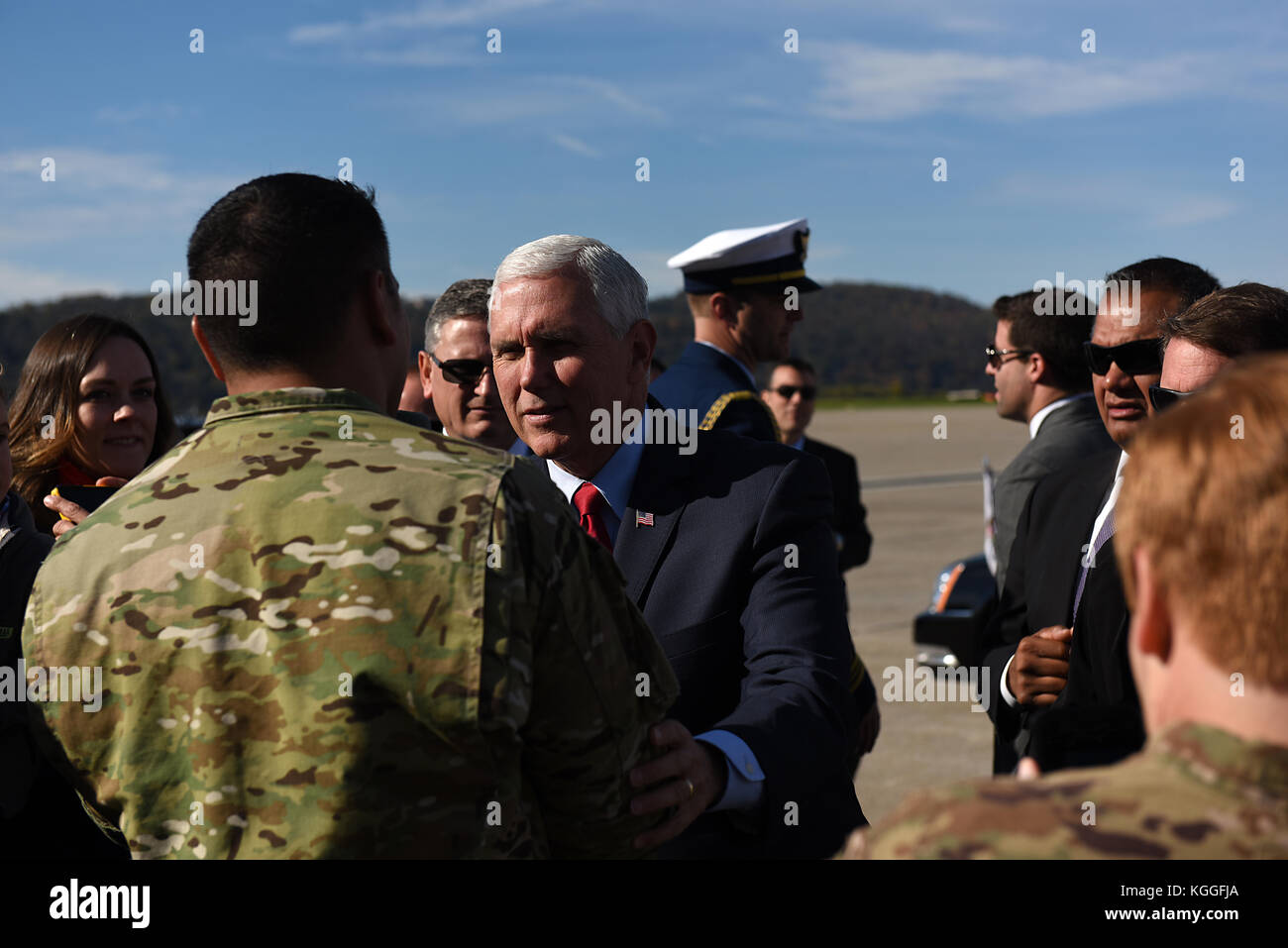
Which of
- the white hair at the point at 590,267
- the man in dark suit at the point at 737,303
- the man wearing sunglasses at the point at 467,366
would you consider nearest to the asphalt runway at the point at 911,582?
the man in dark suit at the point at 737,303

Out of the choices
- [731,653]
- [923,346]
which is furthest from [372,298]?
[923,346]

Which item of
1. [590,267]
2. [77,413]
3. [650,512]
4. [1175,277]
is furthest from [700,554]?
[77,413]

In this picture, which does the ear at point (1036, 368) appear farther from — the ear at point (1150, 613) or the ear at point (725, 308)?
the ear at point (1150, 613)

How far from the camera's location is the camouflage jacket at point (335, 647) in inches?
56.6

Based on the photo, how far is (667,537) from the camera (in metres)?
2.32

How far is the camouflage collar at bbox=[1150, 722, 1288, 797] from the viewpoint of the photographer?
3.42ft

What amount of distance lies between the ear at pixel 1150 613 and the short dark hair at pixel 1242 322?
1685 millimetres

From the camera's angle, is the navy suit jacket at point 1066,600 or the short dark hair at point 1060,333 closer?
the navy suit jacket at point 1066,600

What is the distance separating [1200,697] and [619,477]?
1.53m

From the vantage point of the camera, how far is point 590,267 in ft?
8.16

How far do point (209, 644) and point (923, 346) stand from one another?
125 m

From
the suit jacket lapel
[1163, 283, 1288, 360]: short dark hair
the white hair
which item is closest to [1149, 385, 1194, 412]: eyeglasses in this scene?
[1163, 283, 1288, 360]: short dark hair

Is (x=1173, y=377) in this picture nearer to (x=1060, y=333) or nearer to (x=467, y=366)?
(x=1060, y=333)

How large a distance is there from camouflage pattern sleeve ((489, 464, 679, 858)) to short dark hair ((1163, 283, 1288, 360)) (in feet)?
5.51
